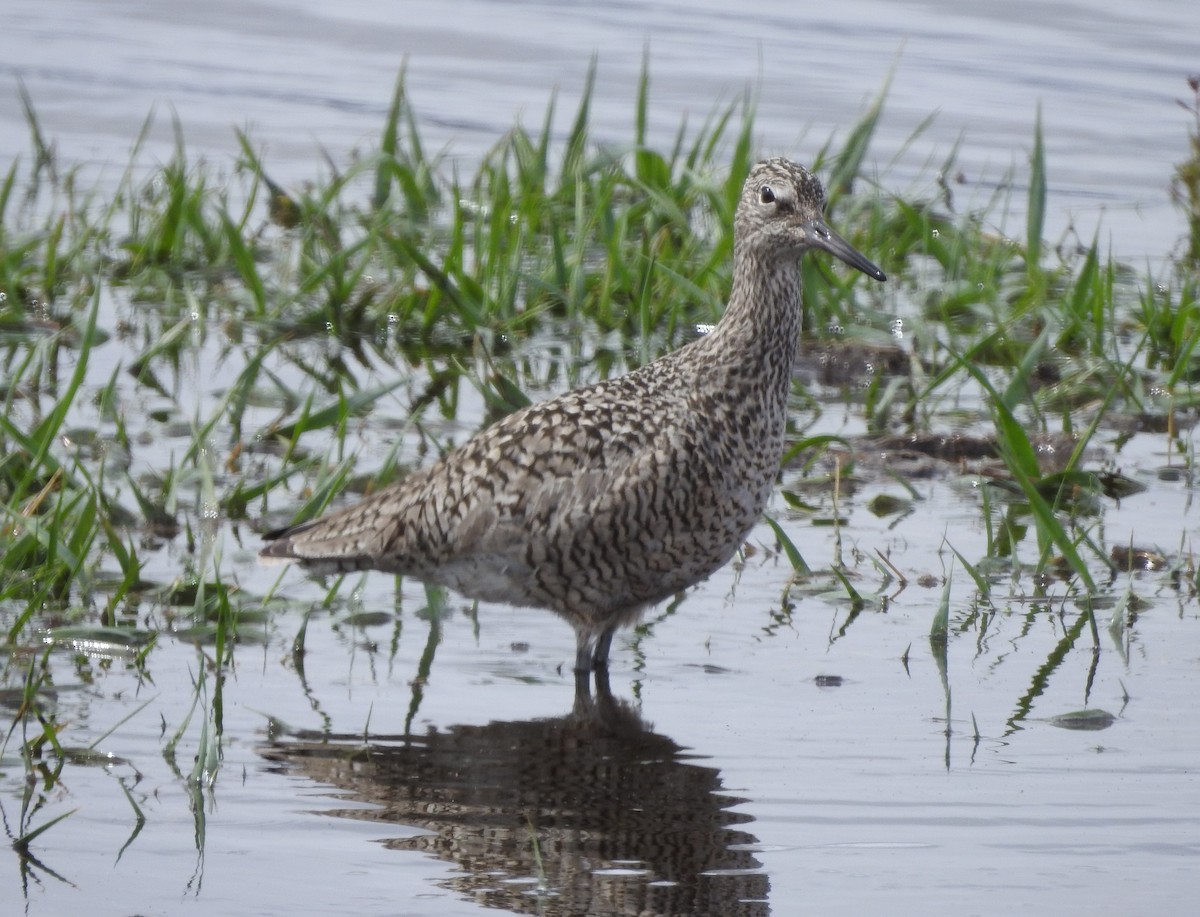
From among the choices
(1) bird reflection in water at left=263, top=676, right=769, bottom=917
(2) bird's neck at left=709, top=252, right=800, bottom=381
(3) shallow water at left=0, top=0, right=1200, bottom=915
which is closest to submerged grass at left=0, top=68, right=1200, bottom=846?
(3) shallow water at left=0, top=0, right=1200, bottom=915

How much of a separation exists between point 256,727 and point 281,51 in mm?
9957

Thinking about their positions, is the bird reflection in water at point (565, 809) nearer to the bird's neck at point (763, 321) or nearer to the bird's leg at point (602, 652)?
the bird's leg at point (602, 652)

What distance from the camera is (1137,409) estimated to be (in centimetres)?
862

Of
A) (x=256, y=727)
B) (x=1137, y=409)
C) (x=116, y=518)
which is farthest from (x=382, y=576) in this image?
(x=1137, y=409)

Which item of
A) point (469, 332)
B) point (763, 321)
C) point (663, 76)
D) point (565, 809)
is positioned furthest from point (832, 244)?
point (663, 76)

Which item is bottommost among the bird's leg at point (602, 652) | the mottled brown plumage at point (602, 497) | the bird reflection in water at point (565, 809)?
the bird reflection in water at point (565, 809)

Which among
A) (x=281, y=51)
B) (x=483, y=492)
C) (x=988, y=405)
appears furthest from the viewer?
(x=281, y=51)

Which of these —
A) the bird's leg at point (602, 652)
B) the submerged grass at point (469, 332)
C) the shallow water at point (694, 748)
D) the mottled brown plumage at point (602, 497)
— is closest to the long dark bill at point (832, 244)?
the mottled brown plumage at point (602, 497)

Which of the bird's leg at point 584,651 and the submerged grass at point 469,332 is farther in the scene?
the submerged grass at point 469,332

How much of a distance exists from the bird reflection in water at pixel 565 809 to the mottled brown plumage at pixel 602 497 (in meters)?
0.38

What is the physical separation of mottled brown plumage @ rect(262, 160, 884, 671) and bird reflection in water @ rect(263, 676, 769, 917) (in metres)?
0.38

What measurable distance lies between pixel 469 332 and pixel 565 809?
12.8 ft

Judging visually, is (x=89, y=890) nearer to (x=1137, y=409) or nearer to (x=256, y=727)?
(x=256, y=727)

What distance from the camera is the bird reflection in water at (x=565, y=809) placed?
4871 millimetres
